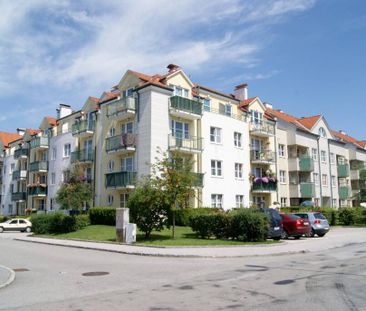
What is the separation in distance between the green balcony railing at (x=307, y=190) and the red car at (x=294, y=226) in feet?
72.2

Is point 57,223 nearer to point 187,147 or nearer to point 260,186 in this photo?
point 187,147

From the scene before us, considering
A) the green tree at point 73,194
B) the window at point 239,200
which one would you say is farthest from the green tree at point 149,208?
the window at point 239,200

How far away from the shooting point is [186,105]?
1378 inches

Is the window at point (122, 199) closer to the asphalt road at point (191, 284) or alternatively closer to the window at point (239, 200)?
the window at point (239, 200)

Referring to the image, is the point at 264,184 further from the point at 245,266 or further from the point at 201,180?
the point at 245,266

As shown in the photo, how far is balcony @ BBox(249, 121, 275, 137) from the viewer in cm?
4159

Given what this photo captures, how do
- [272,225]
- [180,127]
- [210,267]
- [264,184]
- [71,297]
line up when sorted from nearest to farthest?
[71,297], [210,267], [272,225], [180,127], [264,184]

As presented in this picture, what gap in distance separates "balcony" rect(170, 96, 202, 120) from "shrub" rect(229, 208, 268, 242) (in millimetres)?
14948

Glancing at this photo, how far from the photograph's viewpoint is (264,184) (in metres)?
40.6

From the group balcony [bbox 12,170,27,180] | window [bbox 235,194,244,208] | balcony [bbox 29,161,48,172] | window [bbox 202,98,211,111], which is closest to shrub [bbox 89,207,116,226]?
window [bbox 235,194,244,208]

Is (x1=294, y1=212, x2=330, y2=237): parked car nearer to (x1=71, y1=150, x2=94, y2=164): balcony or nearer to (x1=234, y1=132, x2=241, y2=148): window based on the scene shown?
(x1=234, y1=132, x2=241, y2=148): window

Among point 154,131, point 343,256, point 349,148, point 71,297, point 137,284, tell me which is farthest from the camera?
point 349,148

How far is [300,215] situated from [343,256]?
9.91 metres

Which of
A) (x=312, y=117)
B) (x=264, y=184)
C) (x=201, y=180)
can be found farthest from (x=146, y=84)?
(x=312, y=117)
